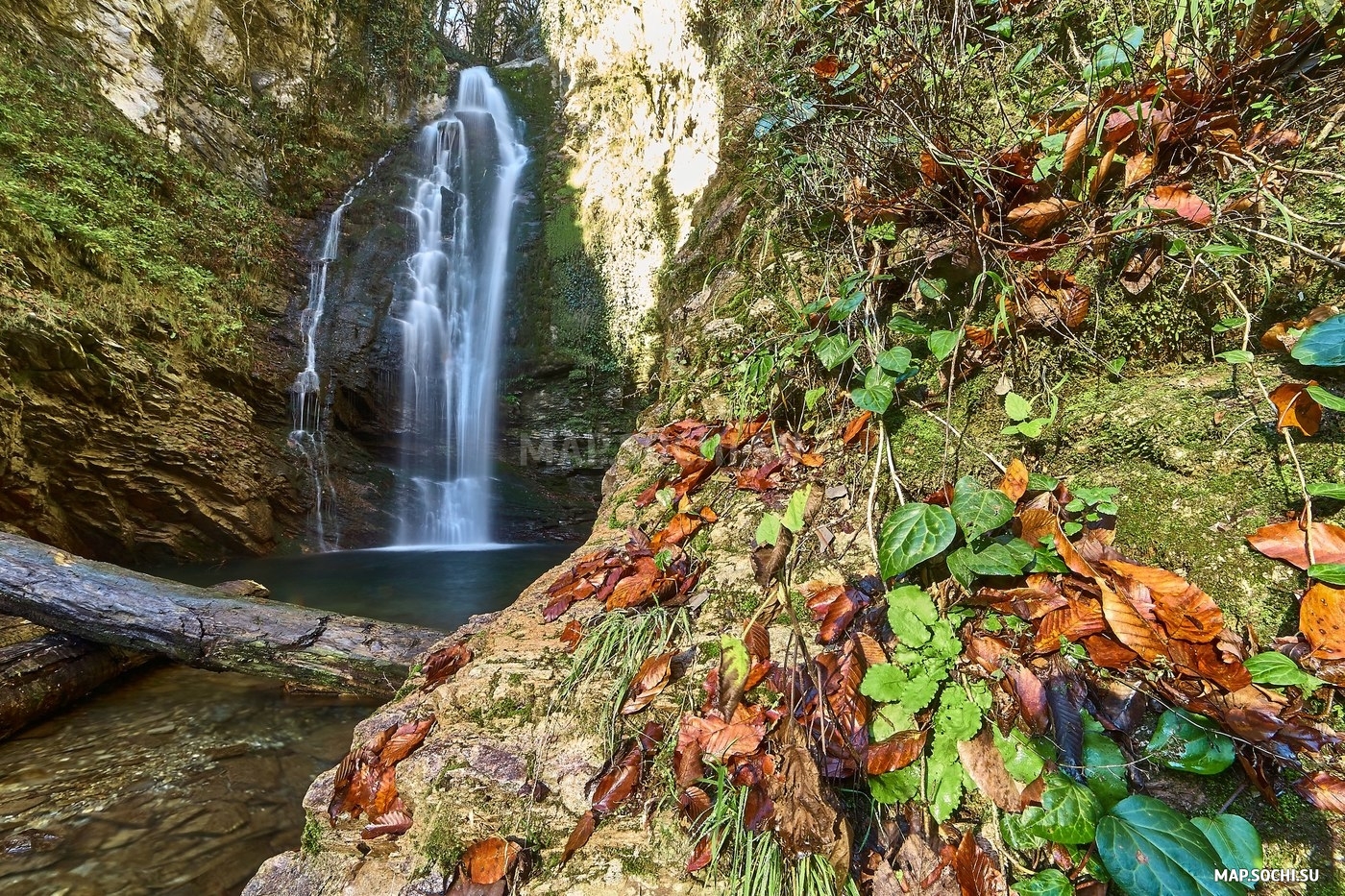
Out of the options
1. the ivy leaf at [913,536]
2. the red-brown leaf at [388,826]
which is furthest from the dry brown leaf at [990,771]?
the red-brown leaf at [388,826]

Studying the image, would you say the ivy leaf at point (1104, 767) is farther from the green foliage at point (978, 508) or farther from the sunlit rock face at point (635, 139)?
the sunlit rock face at point (635, 139)

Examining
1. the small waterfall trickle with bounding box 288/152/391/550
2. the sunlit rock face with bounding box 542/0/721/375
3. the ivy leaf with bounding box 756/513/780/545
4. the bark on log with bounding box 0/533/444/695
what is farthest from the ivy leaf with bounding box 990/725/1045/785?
the small waterfall trickle with bounding box 288/152/391/550

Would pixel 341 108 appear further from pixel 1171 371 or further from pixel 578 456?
pixel 1171 371

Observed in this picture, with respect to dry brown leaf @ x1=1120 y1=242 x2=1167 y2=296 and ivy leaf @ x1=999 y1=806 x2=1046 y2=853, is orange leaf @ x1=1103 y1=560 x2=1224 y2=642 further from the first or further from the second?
dry brown leaf @ x1=1120 y1=242 x2=1167 y2=296

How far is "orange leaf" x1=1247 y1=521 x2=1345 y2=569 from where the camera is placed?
960 mm

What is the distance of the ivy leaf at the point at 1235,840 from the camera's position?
2.50 feet

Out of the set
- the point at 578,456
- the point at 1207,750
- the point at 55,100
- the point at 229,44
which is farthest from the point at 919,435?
the point at 229,44

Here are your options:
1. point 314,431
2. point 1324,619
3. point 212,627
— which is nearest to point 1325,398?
point 1324,619

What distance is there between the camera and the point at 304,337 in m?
9.44

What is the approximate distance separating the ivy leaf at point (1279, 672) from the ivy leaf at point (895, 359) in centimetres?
93

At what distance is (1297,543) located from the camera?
39.4 inches

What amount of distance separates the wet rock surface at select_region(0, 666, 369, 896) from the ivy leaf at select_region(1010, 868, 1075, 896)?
289cm

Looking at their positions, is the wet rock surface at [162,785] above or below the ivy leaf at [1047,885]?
below

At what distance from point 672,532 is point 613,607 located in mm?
377
